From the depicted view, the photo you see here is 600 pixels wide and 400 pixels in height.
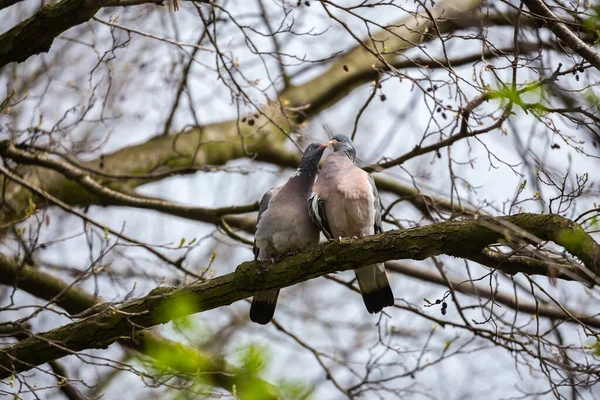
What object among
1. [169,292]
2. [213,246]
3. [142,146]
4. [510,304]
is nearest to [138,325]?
[169,292]

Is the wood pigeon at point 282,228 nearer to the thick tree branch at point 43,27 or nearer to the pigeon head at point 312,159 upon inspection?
the pigeon head at point 312,159

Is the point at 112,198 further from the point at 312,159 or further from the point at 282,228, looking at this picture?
the point at 282,228

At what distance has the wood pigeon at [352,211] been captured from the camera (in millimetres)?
4855

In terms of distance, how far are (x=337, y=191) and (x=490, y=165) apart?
1.08 m

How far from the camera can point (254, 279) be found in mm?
4250

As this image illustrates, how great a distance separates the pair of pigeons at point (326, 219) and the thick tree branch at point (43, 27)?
1.95 meters

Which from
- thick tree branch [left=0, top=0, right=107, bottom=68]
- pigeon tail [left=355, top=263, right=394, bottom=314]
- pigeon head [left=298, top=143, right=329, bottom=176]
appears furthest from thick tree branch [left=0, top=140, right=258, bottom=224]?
thick tree branch [left=0, top=0, right=107, bottom=68]

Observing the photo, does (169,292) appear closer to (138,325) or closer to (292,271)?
(138,325)

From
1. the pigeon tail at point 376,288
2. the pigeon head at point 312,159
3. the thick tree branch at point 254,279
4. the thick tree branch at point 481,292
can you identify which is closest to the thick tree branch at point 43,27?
the thick tree branch at point 254,279

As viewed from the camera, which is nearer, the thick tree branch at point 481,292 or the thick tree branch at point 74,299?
the thick tree branch at point 74,299

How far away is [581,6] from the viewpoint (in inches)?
162

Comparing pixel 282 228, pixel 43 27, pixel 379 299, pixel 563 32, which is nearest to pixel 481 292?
pixel 379 299

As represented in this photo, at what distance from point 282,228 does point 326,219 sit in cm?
33

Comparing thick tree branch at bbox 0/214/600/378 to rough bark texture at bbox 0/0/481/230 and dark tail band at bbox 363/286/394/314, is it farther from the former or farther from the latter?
rough bark texture at bbox 0/0/481/230
